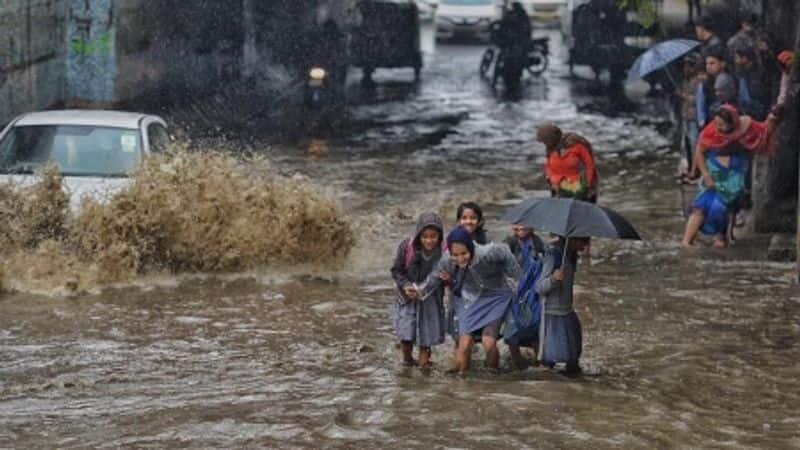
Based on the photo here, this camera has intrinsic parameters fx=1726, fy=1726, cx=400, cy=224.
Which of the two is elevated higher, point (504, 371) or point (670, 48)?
point (670, 48)

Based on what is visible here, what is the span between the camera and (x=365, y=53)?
34.4 m

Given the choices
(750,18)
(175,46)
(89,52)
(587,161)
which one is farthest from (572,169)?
(175,46)

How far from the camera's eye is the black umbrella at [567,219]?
9922 millimetres

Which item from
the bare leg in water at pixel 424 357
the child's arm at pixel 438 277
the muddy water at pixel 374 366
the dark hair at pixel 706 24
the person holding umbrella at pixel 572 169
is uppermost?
the dark hair at pixel 706 24

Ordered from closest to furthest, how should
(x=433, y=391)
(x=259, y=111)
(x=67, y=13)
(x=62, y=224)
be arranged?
(x=433, y=391)
(x=62, y=224)
(x=67, y=13)
(x=259, y=111)

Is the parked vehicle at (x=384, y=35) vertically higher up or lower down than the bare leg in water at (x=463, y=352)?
higher up

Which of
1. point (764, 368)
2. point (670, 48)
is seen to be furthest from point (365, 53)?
point (764, 368)

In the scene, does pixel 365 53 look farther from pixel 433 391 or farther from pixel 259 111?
pixel 433 391

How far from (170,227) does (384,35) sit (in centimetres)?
2119

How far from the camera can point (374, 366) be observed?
10.8 metres

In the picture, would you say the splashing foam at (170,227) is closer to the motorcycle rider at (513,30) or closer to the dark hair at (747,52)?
the dark hair at (747,52)

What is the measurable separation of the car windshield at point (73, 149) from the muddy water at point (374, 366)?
4.69 feet

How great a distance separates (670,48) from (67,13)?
1051cm

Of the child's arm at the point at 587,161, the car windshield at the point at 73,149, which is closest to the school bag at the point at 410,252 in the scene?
the child's arm at the point at 587,161
